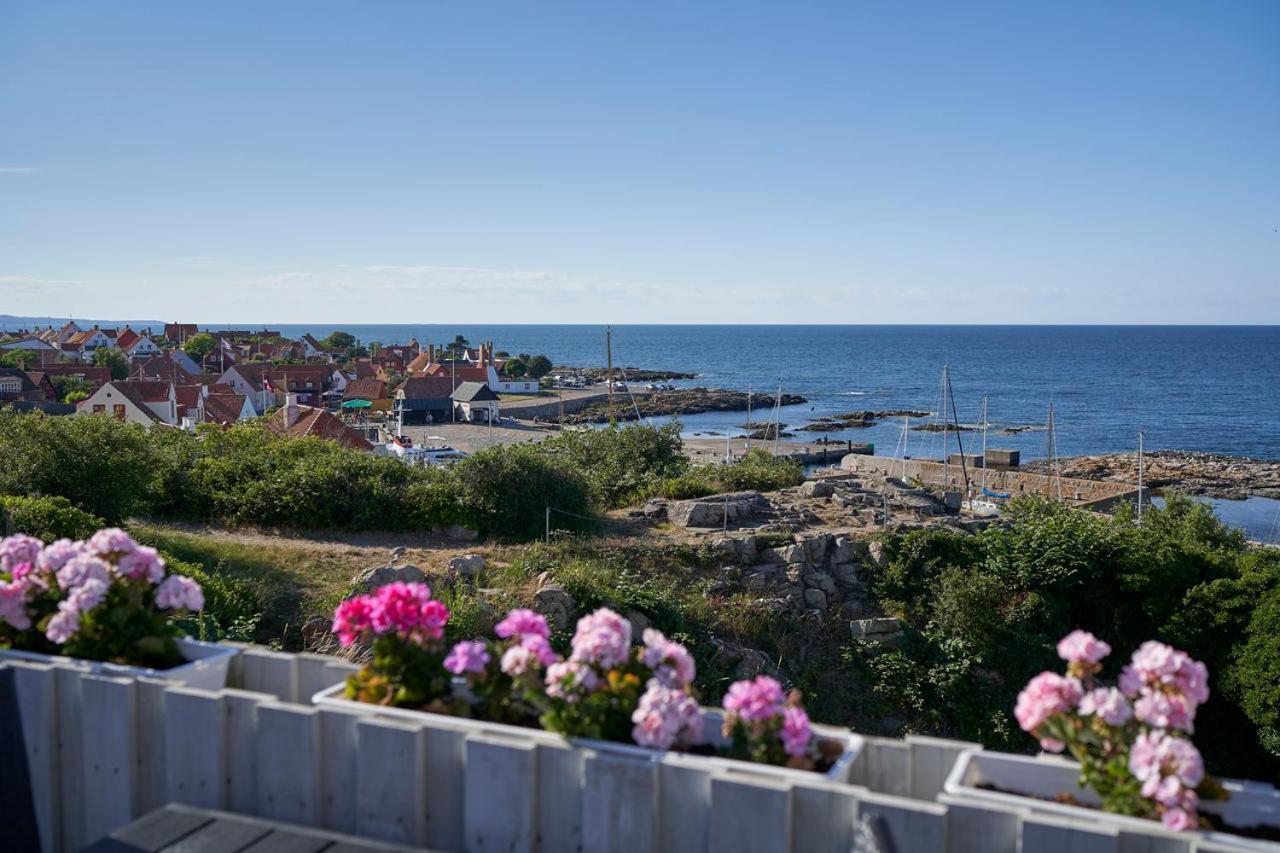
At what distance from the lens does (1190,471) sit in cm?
5425

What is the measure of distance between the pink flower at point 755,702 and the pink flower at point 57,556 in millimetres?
2996

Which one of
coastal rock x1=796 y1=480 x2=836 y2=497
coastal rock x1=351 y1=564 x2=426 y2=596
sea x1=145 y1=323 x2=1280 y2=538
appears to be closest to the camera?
coastal rock x1=351 y1=564 x2=426 y2=596

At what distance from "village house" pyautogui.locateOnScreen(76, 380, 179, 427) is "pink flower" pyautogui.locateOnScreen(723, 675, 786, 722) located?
4755 centimetres

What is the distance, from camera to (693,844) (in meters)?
3.45

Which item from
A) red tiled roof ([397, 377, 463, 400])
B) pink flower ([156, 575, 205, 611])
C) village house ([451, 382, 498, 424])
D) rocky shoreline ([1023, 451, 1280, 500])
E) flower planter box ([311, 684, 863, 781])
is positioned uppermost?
pink flower ([156, 575, 205, 611])

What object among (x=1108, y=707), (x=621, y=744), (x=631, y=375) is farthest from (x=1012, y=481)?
(x=631, y=375)

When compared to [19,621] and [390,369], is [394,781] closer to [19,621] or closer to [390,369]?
[19,621]

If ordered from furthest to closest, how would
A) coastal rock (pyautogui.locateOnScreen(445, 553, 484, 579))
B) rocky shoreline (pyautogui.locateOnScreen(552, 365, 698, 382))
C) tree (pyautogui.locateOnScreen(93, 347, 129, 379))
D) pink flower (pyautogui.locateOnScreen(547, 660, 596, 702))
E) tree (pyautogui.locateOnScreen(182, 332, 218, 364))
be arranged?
rocky shoreline (pyautogui.locateOnScreen(552, 365, 698, 382)) < tree (pyautogui.locateOnScreen(182, 332, 218, 364)) < tree (pyautogui.locateOnScreen(93, 347, 129, 379)) < coastal rock (pyautogui.locateOnScreen(445, 553, 484, 579)) < pink flower (pyautogui.locateOnScreen(547, 660, 596, 702))

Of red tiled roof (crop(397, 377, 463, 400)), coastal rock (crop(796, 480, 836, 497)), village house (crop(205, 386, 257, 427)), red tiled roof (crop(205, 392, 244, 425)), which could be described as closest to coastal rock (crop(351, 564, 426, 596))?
coastal rock (crop(796, 480, 836, 497))

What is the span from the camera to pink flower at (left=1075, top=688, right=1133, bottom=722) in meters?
3.41

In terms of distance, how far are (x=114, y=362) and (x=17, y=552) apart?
291 feet

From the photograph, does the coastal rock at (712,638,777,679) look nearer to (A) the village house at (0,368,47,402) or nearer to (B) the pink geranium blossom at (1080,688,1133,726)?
(B) the pink geranium blossom at (1080,688,1133,726)

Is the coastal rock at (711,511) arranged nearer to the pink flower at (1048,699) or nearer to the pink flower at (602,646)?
the pink flower at (602,646)

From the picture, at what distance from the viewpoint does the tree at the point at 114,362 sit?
266 ft
